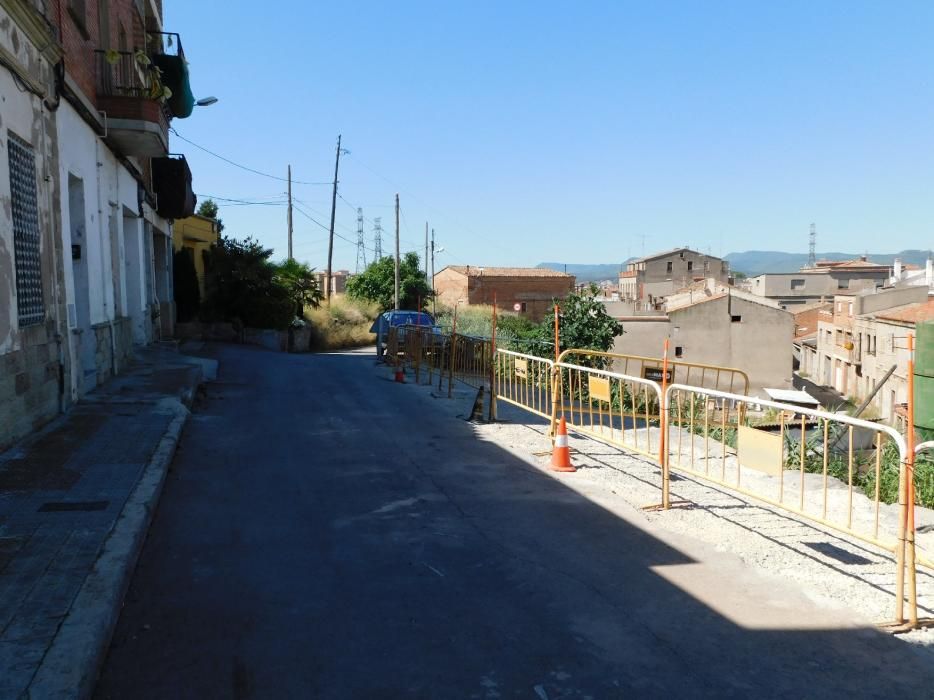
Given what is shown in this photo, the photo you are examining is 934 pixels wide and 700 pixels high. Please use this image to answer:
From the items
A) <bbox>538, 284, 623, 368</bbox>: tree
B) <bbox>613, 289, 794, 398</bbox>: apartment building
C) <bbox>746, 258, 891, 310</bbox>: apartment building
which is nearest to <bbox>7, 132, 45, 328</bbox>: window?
<bbox>538, 284, 623, 368</bbox>: tree

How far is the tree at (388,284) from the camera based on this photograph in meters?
49.5

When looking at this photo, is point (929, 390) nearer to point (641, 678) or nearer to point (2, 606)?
point (641, 678)

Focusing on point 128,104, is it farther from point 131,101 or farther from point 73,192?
point 73,192

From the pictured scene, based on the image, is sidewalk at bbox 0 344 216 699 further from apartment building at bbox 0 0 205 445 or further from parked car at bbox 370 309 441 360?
parked car at bbox 370 309 441 360

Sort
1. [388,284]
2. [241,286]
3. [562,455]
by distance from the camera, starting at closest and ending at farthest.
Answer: [562,455], [241,286], [388,284]

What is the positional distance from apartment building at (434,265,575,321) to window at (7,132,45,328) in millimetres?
56300

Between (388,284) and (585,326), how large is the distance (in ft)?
77.1

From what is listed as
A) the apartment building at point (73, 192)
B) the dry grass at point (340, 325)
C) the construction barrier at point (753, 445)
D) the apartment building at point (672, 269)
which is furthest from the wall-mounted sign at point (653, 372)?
the apartment building at point (672, 269)

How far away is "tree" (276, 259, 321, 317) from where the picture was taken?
1232 inches

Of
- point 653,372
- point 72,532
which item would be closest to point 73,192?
point 72,532

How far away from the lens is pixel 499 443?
9727mm

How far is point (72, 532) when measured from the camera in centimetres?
513

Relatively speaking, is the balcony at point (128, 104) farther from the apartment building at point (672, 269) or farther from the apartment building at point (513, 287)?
the apartment building at point (672, 269)

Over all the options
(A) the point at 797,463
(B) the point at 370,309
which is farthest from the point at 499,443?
(B) the point at 370,309
